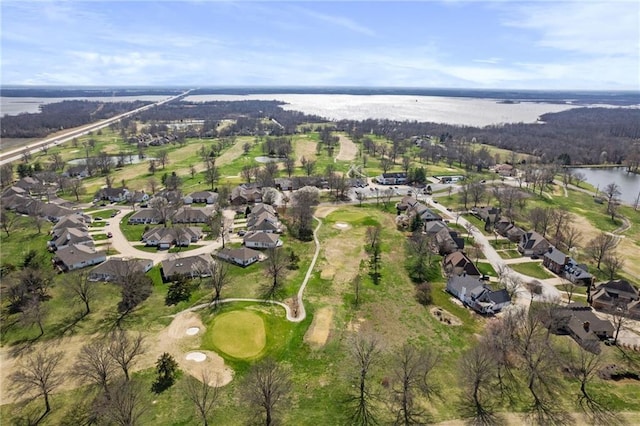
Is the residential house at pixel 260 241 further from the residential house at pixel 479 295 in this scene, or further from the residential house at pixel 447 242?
the residential house at pixel 479 295

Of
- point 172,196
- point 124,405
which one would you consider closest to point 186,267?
point 124,405

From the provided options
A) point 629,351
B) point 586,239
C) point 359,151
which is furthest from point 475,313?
point 359,151

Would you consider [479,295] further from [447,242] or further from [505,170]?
[505,170]

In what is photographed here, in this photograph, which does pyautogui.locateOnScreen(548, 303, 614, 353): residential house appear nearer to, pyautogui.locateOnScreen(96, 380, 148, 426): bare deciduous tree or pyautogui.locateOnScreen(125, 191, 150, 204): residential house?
pyautogui.locateOnScreen(96, 380, 148, 426): bare deciduous tree

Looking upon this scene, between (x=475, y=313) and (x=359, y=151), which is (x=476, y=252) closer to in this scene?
(x=475, y=313)

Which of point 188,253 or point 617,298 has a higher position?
point 617,298

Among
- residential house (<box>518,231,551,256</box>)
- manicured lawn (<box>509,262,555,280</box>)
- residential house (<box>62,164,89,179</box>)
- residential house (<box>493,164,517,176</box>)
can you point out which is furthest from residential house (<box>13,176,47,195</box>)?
residential house (<box>493,164,517,176</box>)
